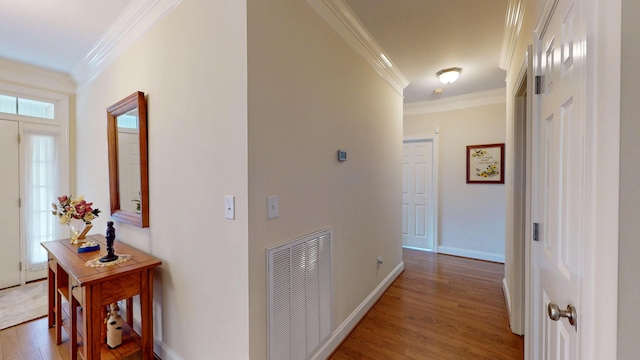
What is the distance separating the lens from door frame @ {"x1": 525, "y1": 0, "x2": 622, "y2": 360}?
545 mm

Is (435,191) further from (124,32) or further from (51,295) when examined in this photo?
(51,295)

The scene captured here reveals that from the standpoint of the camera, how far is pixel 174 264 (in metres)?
1.68

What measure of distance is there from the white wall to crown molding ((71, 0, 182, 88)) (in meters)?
3.85

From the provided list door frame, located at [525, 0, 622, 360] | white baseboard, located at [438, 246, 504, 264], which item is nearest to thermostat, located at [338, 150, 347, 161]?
door frame, located at [525, 0, 622, 360]

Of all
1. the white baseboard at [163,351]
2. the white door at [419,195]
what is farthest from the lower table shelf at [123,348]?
the white door at [419,195]

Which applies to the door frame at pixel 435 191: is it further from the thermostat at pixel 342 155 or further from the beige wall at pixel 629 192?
the beige wall at pixel 629 192

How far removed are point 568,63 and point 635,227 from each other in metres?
0.63

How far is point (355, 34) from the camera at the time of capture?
2.15 m

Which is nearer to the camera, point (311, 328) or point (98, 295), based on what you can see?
point (98, 295)

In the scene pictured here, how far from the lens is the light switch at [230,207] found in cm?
131

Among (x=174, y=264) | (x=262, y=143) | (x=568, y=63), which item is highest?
(x=568, y=63)

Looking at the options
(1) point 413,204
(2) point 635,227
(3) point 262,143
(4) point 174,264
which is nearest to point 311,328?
(4) point 174,264

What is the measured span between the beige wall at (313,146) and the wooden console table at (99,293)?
0.91 metres

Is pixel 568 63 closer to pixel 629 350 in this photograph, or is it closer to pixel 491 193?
pixel 629 350
